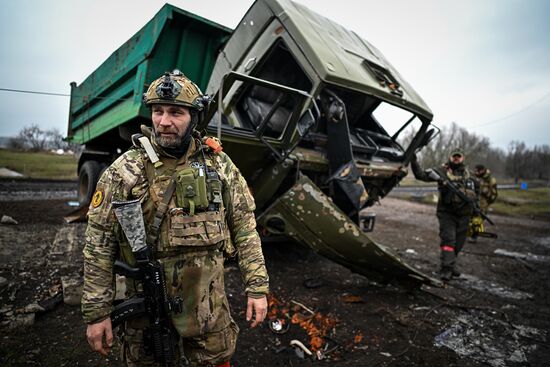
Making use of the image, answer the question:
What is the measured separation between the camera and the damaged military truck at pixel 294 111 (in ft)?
8.95

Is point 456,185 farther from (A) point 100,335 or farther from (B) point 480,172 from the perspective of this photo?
(A) point 100,335

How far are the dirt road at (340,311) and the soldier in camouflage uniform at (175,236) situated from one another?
0.92 metres

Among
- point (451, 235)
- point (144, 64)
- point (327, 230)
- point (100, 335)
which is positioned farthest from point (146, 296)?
point (451, 235)

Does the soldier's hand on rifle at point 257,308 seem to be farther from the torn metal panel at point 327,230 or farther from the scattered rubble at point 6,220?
the scattered rubble at point 6,220

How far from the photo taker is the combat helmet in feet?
4.39

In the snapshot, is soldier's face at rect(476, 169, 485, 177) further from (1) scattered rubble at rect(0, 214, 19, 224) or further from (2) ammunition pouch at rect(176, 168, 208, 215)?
(1) scattered rubble at rect(0, 214, 19, 224)

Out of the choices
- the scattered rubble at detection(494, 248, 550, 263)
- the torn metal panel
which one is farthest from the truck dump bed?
the scattered rubble at detection(494, 248, 550, 263)

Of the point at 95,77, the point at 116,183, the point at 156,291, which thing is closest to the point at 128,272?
the point at 156,291

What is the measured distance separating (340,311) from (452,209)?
Result: 7.78 feet

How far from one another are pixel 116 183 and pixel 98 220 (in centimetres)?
17

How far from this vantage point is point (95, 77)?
5160mm

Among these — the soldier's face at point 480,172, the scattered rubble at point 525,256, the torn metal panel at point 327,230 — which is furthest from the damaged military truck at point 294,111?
the soldier's face at point 480,172

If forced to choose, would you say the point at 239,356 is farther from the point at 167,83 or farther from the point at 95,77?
the point at 95,77

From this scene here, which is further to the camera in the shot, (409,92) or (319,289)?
(409,92)
